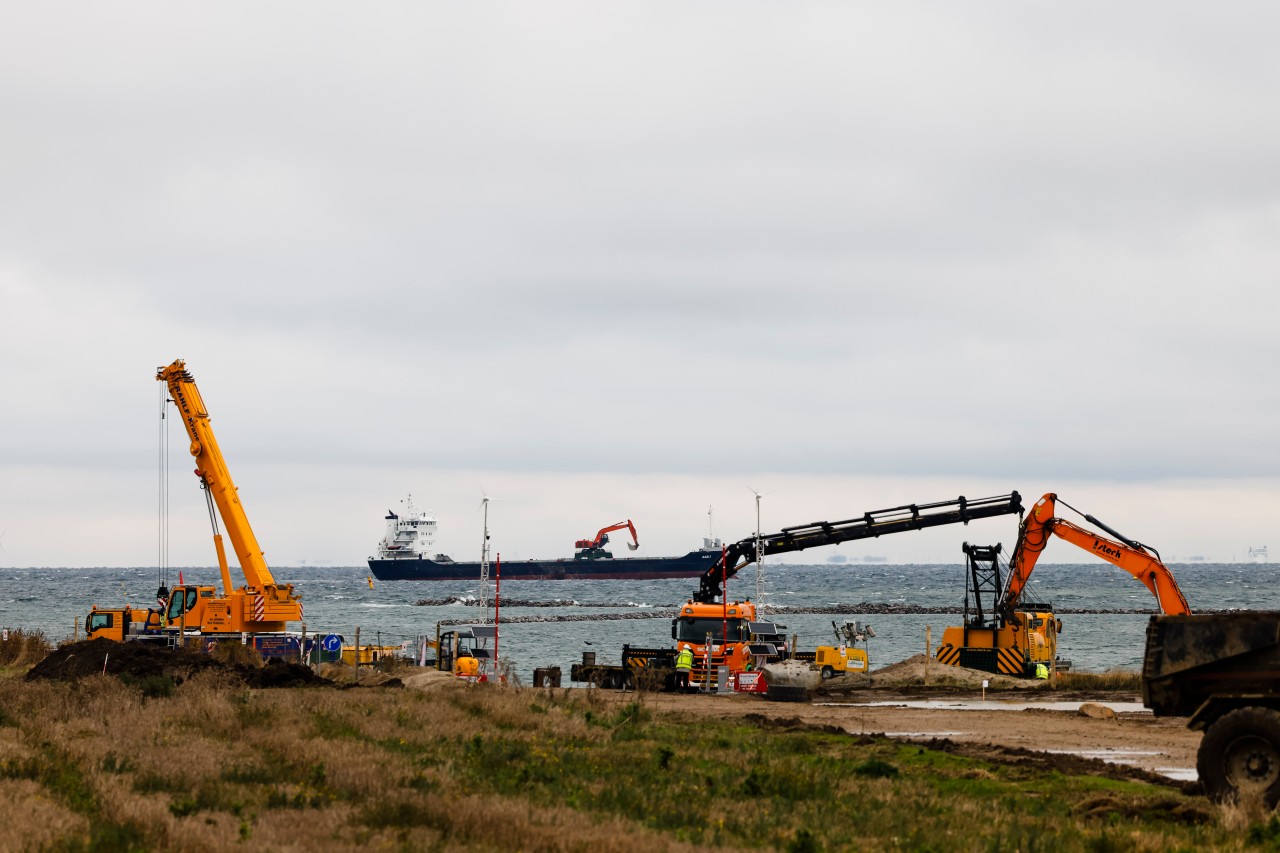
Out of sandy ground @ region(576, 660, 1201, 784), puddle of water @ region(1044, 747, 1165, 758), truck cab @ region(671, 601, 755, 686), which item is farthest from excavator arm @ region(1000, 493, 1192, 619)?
puddle of water @ region(1044, 747, 1165, 758)

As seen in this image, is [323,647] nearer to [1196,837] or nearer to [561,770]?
[561,770]

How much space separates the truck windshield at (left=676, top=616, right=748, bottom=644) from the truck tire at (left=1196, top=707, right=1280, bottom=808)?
25508 millimetres

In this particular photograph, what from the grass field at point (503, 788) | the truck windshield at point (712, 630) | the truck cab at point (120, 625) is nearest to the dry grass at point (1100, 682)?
the truck windshield at point (712, 630)

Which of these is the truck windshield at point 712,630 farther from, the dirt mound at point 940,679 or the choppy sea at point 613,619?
the choppy sea at point 613,619

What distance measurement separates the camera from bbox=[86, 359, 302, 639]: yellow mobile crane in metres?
44.5

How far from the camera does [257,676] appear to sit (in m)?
33.0

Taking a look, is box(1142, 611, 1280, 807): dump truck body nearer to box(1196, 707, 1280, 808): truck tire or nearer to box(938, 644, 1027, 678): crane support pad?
box(1196, 707, 1280, 808): truck tire

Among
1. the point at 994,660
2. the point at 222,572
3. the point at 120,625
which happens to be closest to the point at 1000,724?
the point at 994,660

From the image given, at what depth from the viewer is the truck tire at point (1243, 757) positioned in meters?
16.2

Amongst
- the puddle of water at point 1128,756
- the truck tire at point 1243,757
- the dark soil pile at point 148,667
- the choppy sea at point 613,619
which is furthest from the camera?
the choppy sea at point 613,619

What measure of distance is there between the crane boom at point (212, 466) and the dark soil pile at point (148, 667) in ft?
25.3

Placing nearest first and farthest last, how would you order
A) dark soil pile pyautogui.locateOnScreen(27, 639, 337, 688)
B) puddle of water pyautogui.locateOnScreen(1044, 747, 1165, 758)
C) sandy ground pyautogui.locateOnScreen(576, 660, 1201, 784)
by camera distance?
sandy ground pyautogui.locateOnScreen(576, 660, 1201, 784) → puddle of water pyautogui.locateOnScreen(1044, 747, 1165, 758) → dark soil pile pyautogui.locateOnScreen(27, 639, 337, 688)

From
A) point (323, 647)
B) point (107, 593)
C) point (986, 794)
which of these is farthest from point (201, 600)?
point (107, 593)

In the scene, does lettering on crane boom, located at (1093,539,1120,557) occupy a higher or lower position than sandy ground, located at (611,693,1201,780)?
higher
